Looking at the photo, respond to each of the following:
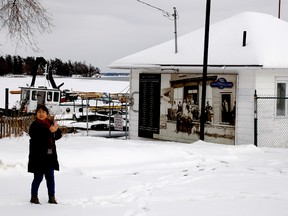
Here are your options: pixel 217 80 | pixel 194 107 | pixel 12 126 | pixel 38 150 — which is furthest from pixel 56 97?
pixel 38 150

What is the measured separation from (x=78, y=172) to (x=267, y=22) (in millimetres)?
13116

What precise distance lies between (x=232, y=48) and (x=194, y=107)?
2.83 meters

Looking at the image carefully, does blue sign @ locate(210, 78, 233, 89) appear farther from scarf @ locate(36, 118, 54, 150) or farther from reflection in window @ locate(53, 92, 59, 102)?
reflection in window @ locate(53, 92, 59, 102)

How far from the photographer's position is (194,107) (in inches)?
696

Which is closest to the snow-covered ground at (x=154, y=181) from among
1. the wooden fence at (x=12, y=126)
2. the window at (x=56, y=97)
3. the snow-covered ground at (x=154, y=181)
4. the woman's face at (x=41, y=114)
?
the snow-covered ground at (x=154, y=181)

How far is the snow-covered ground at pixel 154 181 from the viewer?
732 cm

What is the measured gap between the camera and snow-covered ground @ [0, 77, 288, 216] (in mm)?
7316

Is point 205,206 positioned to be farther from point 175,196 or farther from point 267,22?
point 267,22

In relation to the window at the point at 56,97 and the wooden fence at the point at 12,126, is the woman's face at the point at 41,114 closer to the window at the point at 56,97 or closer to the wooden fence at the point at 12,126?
the wooden fence at the point at 12,126

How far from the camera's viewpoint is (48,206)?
7.28 meters

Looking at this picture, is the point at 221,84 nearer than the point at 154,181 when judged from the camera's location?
No

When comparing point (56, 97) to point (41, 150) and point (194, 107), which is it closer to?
point (194, 107)

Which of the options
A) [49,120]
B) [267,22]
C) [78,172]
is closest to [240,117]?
[267,22]

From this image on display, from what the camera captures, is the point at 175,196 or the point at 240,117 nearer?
the point at 175,196
